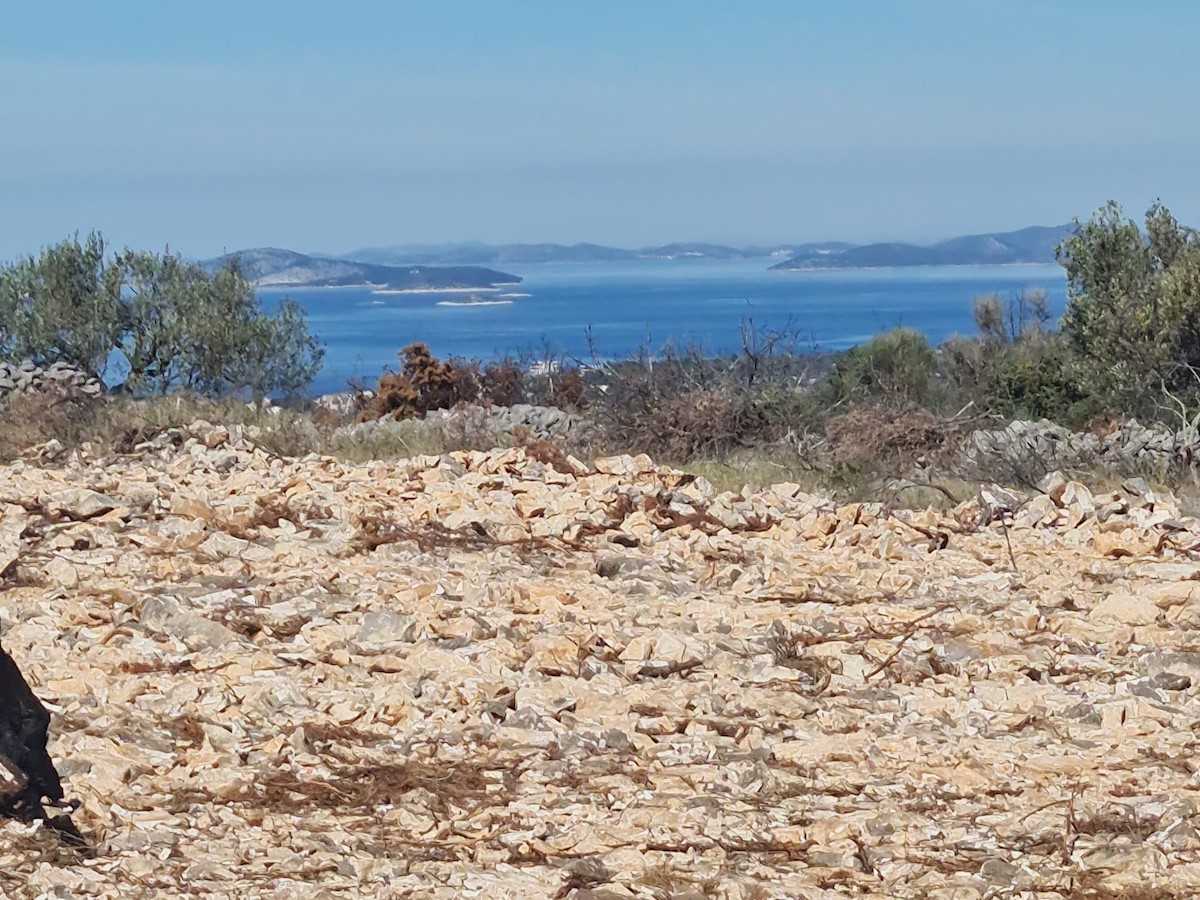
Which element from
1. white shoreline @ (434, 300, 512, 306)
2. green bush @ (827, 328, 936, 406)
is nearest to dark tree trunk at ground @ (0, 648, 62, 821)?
green bush @ (827, 328, 936, 406)

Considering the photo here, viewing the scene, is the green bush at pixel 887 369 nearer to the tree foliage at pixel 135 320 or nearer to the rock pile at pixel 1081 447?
the rock pile at pixel 1081 447

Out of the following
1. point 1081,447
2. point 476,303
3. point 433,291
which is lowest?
point 1081,447

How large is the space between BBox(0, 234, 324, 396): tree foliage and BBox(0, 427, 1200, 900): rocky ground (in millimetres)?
16632

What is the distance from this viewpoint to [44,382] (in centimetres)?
1349

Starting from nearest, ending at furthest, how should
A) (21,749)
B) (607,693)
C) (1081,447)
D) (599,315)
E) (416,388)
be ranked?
(21,749)
(607,693)
(1081,447)
(416,388)
(599,315)

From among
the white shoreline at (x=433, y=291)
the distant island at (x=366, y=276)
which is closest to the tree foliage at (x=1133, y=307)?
the distant island at (x=366, y=276)

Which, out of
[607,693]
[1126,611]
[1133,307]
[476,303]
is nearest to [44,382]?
[607,693]

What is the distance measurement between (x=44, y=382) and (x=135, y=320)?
10.7 m

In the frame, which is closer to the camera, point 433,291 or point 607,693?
point 607,693

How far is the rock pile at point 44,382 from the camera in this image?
43.8 feet

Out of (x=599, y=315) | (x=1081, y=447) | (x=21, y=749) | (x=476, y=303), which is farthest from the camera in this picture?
(x=599, y=315)

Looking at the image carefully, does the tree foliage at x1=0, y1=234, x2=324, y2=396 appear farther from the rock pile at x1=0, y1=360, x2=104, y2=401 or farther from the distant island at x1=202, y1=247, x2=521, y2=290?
the distant island at x1=202, y1=247, x2=521, y2=290

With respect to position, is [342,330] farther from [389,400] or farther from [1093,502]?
[1093,502]

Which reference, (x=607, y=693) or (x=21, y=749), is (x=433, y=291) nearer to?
(x=607, y=693)
